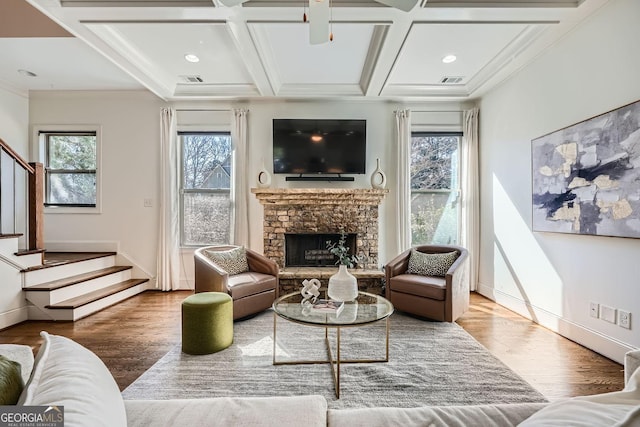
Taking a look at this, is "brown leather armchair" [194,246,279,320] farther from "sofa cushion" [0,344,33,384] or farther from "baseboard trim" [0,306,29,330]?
"sofa cushion" [0,344,33,384]

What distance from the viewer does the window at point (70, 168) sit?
15.9 feet

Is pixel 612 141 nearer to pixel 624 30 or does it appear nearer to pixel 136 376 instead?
pixel 624 30

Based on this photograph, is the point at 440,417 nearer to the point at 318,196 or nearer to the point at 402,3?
the point at 402,3

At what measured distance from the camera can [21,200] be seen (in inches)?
185

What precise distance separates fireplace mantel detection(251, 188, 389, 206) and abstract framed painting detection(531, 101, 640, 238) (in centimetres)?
194

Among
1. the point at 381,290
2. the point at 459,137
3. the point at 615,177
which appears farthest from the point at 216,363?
the point at 459,137

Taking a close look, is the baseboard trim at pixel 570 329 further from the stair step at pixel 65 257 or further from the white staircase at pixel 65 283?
the stair step at pixel 65 257

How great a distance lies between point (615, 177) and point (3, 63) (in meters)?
6.73

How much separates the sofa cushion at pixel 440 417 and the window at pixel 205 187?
4228 millimetres

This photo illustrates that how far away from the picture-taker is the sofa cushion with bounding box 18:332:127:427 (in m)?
0.64

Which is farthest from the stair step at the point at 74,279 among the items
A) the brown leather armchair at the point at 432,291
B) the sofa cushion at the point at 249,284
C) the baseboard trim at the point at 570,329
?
the baseboard trim at the point at 570,329

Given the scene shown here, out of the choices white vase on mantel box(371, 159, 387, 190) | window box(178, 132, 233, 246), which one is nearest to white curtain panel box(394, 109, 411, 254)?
white vase on mantel box(371, 159, 387, 190)

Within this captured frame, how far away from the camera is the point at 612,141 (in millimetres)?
2510

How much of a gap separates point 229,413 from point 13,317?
3.95 m
